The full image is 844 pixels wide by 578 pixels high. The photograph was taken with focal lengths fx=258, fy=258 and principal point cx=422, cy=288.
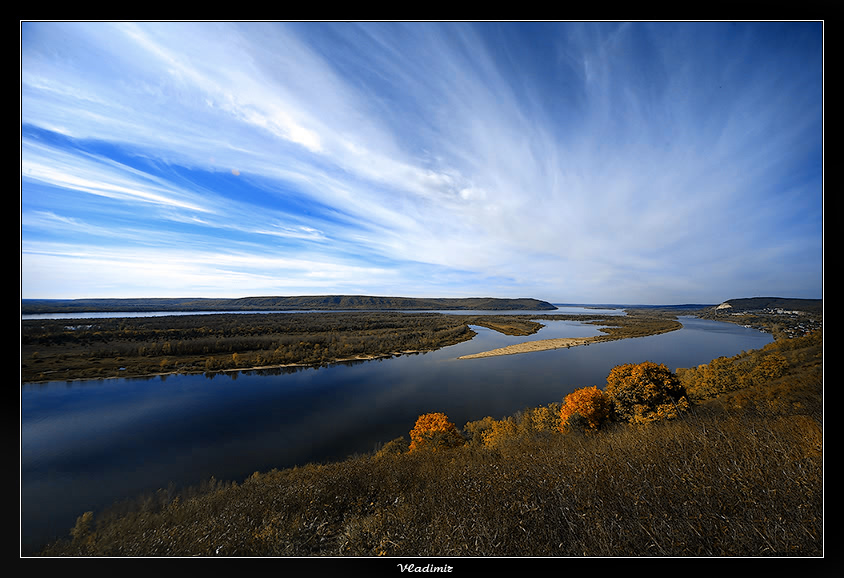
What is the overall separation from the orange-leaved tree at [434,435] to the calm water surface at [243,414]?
294 centimetres

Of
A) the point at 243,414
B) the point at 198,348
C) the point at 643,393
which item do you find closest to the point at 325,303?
the point at 198,348

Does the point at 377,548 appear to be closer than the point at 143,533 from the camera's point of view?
Yes

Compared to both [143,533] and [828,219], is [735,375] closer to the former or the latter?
[828,219]

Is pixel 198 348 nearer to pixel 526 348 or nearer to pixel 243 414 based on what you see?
pixel 243 414

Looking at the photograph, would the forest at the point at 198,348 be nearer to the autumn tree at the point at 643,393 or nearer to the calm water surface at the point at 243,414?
the calm water surface at the point at 243,414

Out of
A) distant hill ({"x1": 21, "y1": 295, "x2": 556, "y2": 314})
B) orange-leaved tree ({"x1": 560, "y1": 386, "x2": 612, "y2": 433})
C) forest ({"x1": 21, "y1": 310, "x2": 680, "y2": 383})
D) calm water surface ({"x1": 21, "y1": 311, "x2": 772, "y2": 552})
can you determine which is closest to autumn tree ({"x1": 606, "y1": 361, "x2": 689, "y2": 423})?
orange-leaved tree ({"x1": 560, "y1": 386, "x2": 612, "y2": 433})

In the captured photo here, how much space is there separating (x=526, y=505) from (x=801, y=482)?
→ 187 cm

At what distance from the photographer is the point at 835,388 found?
2002 mm

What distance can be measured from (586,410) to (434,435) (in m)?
5.13

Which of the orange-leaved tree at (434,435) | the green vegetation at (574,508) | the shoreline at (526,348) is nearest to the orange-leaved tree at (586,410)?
the orange-leaved tree at (434,435)

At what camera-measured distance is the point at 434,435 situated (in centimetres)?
802

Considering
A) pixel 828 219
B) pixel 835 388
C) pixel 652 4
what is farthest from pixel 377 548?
pixel 652 4

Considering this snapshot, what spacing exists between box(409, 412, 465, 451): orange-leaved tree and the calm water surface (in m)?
2.94

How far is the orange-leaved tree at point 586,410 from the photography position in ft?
25.6
